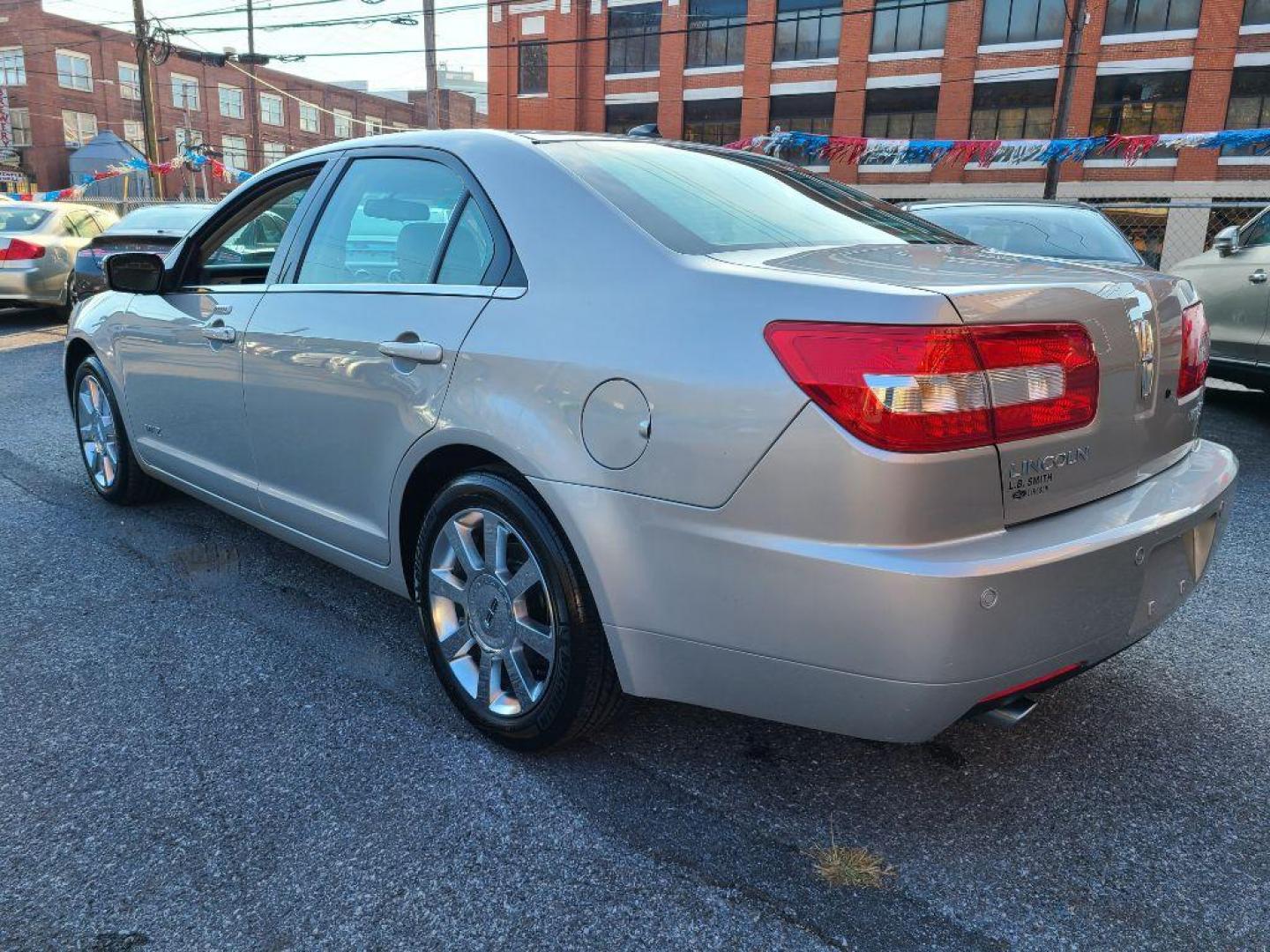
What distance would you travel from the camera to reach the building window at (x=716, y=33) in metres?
36.7

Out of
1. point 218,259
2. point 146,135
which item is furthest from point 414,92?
point 218,259

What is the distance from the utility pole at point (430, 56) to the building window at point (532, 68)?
1933 centimetres

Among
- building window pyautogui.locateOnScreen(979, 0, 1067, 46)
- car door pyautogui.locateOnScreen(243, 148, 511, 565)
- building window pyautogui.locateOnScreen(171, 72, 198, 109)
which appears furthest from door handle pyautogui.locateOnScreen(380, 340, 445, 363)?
building window pyautogui.locateOnScreen(171, 72, 198, 109)

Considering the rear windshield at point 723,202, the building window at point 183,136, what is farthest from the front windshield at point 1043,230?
the building window at point 183,136

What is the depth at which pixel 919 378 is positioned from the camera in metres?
1.79

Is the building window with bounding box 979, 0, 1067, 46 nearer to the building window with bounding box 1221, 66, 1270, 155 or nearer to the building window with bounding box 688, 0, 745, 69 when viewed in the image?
the building window with bounding box 1221, 66, 1270, 155

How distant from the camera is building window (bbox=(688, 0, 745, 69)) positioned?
36656 mm

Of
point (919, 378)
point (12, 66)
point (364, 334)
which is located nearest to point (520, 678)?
point (364, 334)

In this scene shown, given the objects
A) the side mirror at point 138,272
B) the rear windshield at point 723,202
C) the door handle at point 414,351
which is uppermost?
the rear windshield at point 723,202

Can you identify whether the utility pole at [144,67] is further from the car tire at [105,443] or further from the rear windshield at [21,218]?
the car tire at [105,443]

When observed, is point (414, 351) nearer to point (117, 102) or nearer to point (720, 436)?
point (720, 436)

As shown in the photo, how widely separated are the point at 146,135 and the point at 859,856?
1167 inches

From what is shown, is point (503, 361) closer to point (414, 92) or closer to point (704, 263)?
point (704, 263)

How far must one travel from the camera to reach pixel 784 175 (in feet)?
9.95
